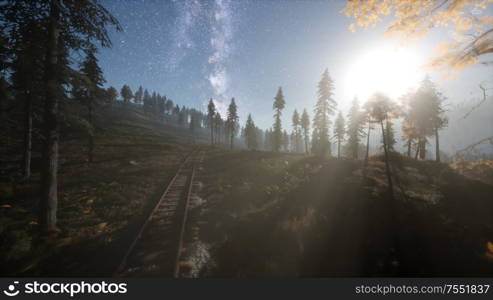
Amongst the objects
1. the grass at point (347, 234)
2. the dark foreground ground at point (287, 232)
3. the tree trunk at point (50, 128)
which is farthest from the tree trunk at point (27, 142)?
the grass at point (347, 234)

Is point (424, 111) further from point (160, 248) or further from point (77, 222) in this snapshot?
point (77, 222)

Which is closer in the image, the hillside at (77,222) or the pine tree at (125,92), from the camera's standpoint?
the hillside at (77,222)

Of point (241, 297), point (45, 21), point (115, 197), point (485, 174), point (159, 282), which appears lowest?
point (241, 297)

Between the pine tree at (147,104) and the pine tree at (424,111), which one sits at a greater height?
the pine tree at (147,104)

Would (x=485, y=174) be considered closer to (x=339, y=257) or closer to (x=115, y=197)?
(x=339, y=257)

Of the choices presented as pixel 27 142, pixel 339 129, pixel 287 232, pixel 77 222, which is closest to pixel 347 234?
pixel 287 232

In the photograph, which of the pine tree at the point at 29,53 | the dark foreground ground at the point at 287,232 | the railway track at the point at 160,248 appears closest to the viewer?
the railway track at the point at 160,248

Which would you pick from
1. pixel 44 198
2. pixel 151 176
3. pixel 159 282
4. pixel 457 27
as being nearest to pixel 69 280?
pixel 159 282

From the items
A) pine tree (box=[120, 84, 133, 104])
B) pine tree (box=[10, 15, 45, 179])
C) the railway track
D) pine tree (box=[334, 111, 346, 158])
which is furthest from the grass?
pine tree (box=[120, 84, 133, 104])

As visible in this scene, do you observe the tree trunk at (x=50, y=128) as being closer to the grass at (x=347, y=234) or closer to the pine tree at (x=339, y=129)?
the grass at (x=347, y=234)

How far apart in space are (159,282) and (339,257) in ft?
16.4

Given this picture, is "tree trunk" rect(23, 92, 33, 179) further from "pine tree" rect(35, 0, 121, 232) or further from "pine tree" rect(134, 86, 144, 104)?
"pine tree" rect(134, 86, 144, 104)

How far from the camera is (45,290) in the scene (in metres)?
3.91

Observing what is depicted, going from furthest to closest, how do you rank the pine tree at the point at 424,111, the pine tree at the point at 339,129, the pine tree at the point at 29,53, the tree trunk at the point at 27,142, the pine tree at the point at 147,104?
the pine tree at the point at 147,104
the pine tree at the point at 339,129
the pine tree at the point at 424,111
the tree trunk at the point at 27,142
the pine tree at the point at 29,53
